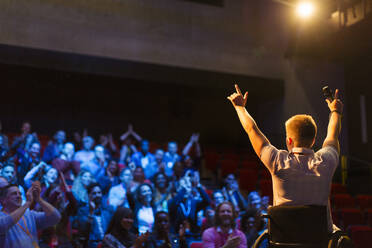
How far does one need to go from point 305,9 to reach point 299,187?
6203 mm

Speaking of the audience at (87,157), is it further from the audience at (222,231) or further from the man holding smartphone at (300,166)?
the man holding smartphone at (300,166)

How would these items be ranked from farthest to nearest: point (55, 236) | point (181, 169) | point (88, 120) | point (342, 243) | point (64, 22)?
point (88, 120), point (64, 22), point (181, 169), point (55, 236), point (342, 243)

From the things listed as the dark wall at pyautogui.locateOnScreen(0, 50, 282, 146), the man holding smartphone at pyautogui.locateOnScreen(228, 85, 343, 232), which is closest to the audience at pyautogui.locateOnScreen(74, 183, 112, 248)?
the man holding smartphone at pyautogui.locateOnScreen(228, 85, 343, 232)

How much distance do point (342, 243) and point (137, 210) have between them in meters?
3.06

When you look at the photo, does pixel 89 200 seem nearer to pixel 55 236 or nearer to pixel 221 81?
pixel 55 236

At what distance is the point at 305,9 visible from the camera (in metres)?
7.18

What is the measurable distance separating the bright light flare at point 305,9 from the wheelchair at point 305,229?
6193 millimetres

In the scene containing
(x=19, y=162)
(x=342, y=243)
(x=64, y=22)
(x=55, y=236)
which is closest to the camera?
(x=342, y=243)

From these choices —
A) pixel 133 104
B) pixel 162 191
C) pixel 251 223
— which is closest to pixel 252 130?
pixel 251 223

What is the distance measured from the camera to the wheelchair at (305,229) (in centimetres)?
159

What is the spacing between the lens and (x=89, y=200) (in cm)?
445

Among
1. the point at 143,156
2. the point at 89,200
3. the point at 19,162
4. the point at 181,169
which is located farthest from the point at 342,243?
the point at 143,156

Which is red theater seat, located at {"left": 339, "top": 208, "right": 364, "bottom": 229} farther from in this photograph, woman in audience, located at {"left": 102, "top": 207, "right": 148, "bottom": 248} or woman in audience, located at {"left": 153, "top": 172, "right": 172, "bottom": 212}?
woman in audience, located at {"left": 102, "top": 207, "right": 148, "bottom": 248}

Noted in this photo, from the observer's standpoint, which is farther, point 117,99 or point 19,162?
point 117,99
